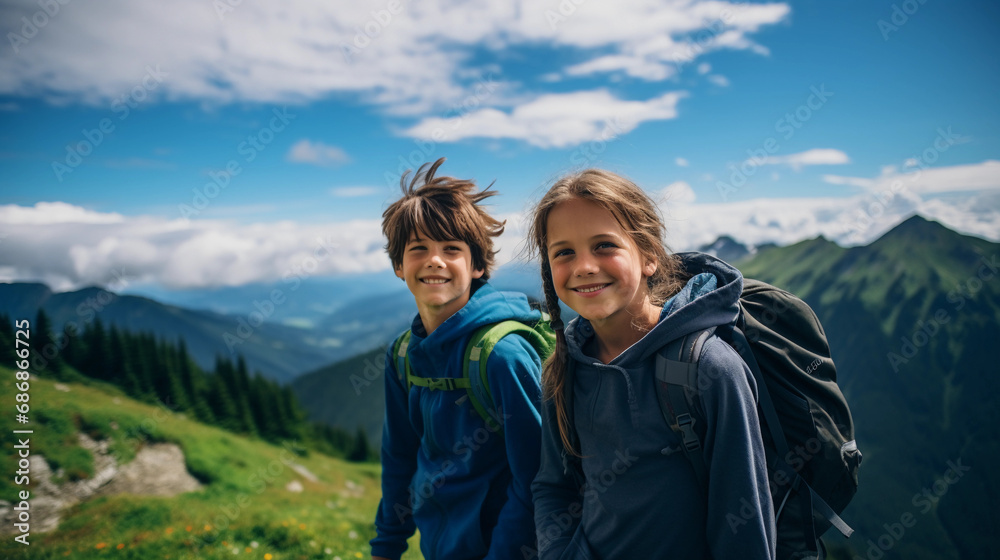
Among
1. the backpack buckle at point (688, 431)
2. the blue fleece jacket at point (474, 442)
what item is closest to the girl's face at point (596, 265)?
the backpack buckle at point (688, 431)

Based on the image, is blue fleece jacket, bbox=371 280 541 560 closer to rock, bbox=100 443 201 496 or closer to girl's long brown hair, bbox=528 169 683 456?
girl's long brown hair, bbox=528 169 683 456

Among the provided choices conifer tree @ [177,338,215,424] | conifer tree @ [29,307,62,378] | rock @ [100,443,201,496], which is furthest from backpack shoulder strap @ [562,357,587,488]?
conifer tree @ [177,338,215,424]

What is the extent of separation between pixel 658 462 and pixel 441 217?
269 centimetres

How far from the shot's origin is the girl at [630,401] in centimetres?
251

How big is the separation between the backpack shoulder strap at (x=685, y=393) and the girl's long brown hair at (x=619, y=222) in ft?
2.19

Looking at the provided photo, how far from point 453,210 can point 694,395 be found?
269 centimetres

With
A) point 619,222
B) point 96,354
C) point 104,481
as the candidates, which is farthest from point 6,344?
point 619,222

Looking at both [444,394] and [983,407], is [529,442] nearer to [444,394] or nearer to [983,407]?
[444,394]

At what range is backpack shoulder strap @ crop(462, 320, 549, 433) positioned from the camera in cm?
392

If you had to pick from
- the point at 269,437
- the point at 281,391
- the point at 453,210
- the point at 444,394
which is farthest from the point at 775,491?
the point at 281,391

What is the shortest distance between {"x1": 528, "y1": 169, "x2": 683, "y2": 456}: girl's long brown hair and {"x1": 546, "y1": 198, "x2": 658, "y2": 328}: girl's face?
0.22 ft

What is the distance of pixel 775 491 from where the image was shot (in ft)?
8.90

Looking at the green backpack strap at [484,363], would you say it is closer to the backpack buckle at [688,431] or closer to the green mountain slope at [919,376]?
the backpack buckle at [688,431]

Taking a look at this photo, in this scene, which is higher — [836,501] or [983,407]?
[836,501]
